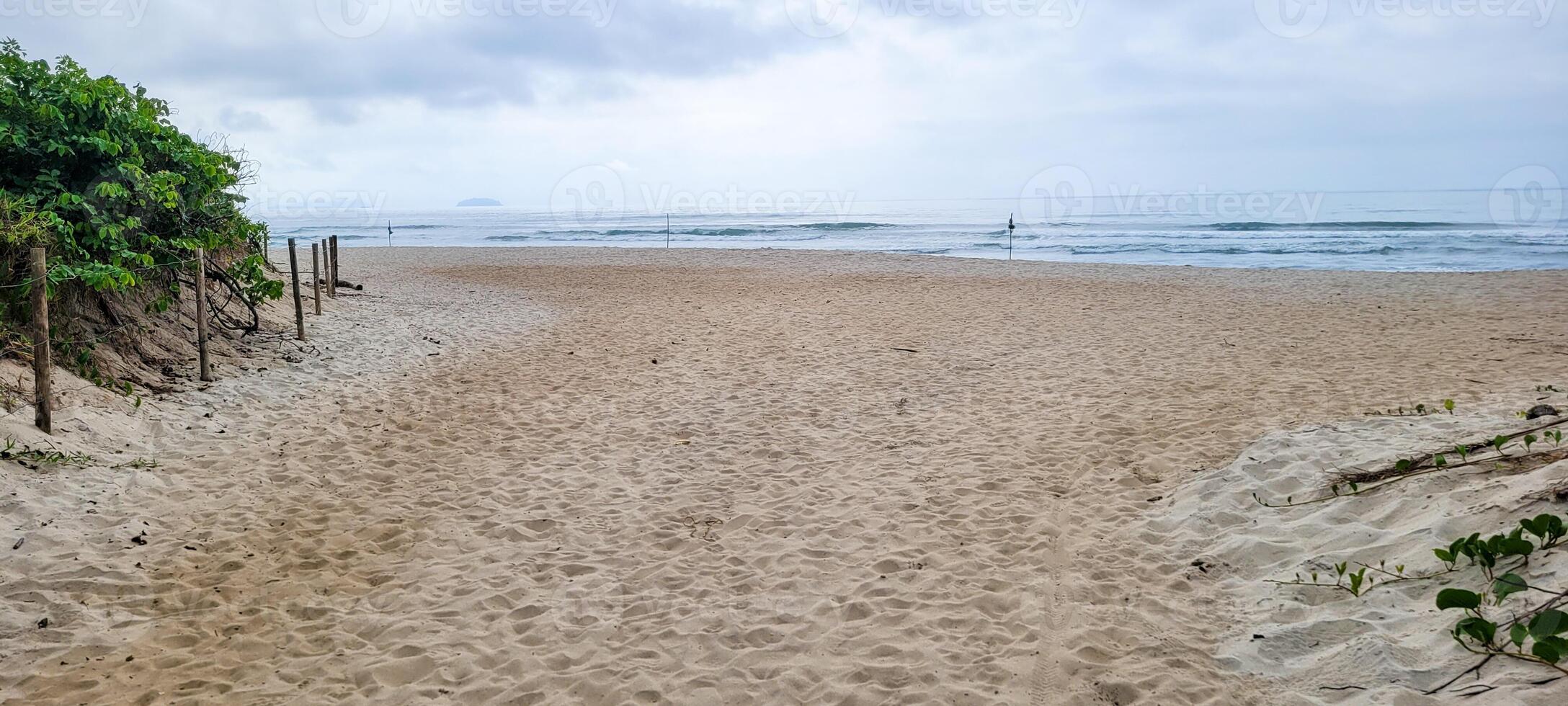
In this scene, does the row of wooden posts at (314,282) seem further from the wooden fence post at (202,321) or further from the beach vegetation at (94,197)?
the wooden fence post at (202,321)

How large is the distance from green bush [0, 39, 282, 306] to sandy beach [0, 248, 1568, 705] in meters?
1.34

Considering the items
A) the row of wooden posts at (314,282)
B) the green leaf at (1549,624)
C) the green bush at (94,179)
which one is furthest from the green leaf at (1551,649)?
the row of wooden posts at (314,282)

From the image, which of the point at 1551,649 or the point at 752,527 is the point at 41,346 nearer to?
the point at 752,527

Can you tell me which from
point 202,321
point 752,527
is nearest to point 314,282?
point 202,321

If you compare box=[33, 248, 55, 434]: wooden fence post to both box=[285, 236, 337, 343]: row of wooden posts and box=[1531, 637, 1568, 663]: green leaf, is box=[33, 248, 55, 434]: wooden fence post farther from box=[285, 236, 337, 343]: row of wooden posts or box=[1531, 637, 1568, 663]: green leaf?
box=[1531, 637, 1568, 663]: green leaf

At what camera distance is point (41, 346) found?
5.62m

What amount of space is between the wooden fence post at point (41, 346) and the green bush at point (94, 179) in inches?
28.9

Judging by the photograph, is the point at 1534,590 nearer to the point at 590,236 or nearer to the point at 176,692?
the point at 176,692

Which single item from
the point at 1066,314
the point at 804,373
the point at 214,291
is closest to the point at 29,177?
the point at 214,291

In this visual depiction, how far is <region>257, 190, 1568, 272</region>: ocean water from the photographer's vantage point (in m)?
29.0

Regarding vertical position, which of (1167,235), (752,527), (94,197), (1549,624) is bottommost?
(752,527)

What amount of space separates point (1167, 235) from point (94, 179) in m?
→ 43.6

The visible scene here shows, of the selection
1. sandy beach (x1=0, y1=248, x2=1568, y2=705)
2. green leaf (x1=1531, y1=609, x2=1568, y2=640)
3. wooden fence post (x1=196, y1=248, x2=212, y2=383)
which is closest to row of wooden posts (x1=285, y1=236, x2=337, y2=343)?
sandy beach (x1=0, y1=248, x2=1568, y2=705)

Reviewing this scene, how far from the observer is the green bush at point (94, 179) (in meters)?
6.79
